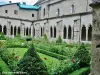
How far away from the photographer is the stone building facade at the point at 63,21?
2527 centimetres

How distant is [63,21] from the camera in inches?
1169

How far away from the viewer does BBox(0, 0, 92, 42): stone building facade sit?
25.3 m

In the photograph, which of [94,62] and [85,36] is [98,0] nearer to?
[94,62]

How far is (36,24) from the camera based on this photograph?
123ft

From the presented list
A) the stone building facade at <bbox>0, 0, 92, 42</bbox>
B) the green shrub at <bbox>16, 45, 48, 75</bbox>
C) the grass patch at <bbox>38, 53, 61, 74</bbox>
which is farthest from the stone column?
the stone building facade at <bbox>0, 0, 92, 42</bbox>

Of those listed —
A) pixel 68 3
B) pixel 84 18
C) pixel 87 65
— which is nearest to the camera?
pixel 87 65

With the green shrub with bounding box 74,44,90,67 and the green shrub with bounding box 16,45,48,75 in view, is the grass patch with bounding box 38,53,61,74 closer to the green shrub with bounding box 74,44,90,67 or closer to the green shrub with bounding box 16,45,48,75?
the green shrub with bounding box 16,45,48,75

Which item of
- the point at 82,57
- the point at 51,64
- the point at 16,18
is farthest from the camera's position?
the point at 16,18

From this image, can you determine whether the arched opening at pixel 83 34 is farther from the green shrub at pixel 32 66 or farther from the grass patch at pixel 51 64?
the green shrub at pixel 32 66

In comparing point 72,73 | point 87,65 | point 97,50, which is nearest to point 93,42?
point 97,50

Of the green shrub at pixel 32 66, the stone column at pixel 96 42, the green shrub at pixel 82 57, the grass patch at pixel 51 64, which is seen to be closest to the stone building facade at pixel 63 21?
the grass patch at pixel 51 64

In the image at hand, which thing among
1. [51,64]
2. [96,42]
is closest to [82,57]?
[51,64]

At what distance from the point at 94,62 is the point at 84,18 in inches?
900

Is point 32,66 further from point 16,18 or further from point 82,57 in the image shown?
point 16,18
